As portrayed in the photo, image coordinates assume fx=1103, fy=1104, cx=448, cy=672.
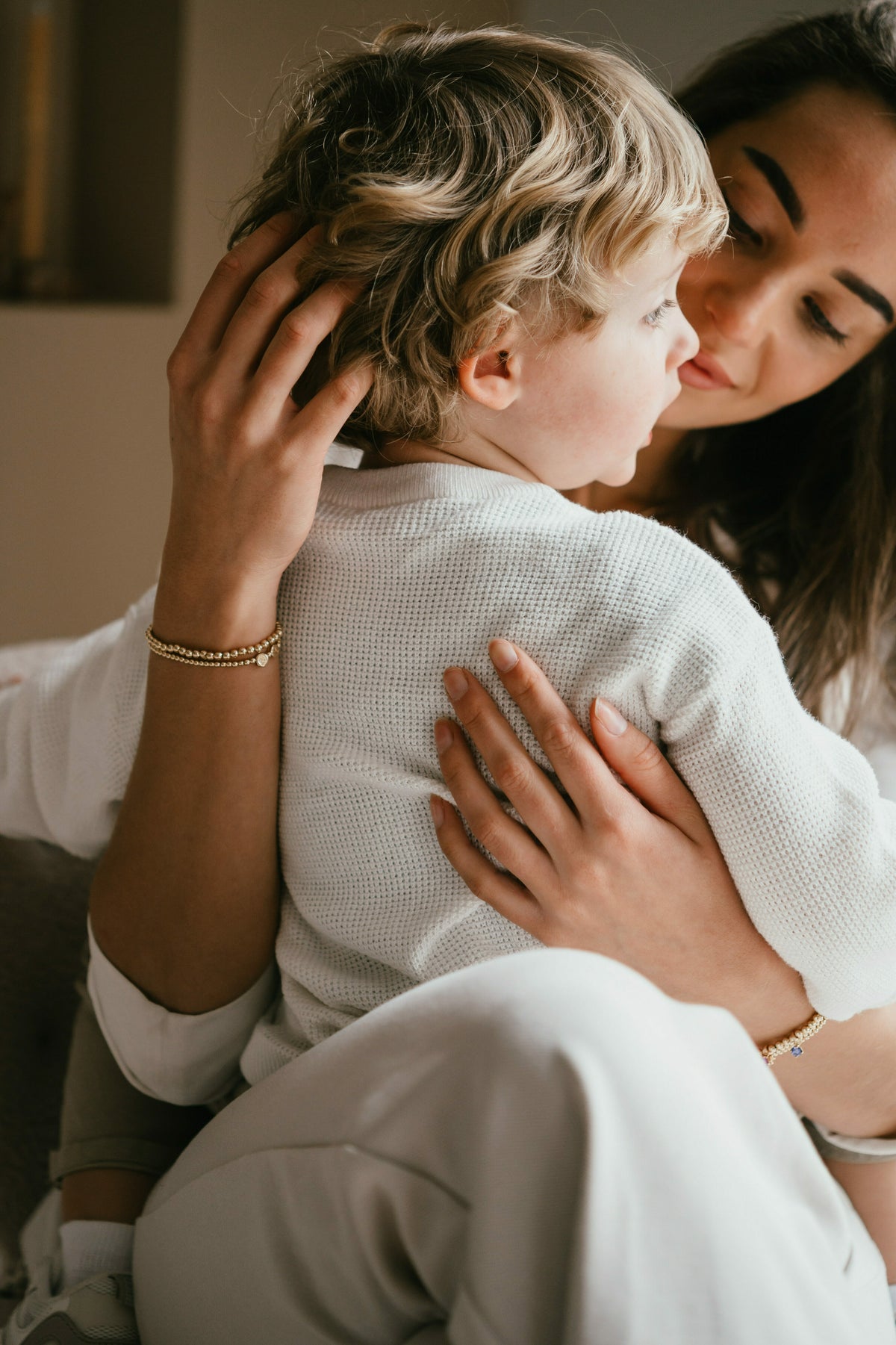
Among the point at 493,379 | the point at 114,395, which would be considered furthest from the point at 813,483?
the point at 114,395

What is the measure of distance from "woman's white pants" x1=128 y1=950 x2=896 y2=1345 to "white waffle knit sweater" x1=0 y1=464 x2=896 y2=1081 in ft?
0.60

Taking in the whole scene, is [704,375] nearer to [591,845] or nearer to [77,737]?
[591,845]

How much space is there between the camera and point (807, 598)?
1538 millimetres

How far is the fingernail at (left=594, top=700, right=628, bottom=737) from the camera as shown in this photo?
0.78 meters

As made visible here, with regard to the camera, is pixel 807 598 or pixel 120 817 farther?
pixel 807 598

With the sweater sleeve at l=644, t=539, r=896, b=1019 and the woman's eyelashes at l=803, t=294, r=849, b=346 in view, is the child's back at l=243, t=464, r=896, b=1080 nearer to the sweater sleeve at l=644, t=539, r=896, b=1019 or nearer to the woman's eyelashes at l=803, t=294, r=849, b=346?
the sweater sleeve at l=644, t=539, r=896, b=1019

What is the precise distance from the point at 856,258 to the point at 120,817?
3.25ft

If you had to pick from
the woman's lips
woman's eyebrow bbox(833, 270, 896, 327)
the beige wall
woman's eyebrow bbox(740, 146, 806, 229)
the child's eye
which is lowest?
the beige wall

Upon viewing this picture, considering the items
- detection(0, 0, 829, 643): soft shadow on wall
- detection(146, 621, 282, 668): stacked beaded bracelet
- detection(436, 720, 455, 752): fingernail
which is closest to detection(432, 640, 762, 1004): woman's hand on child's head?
detection(436, 720, 455, 752): fingernail

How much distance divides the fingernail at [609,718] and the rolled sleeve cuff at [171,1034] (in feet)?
1.37

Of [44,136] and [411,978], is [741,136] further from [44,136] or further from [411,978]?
[44,136]

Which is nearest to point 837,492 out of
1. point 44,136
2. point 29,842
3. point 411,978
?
point 411,978

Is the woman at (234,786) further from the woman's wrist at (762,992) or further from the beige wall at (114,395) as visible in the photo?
the beige wall at (114,395)

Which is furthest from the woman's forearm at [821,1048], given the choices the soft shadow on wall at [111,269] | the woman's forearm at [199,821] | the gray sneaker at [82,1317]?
the soft shadow on wall at [111,269]
